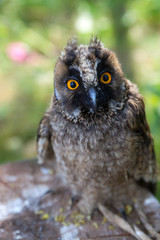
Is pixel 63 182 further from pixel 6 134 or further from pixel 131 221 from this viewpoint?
pixel 6 134

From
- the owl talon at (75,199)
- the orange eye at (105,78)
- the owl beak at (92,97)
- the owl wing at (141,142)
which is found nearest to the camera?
the owl beak at (92,97)

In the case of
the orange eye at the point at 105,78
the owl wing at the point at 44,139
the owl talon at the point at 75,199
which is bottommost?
the owl talon at the point at 75,199

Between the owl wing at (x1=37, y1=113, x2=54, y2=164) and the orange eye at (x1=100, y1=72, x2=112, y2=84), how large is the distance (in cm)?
59

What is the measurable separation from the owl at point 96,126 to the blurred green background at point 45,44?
5.22 feet

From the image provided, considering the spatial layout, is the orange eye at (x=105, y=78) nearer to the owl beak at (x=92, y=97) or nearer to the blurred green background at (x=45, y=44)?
the owl beak at (x=92, y=97)

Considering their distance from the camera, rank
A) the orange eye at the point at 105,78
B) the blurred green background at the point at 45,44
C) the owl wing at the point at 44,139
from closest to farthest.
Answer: the orange eye at the point at 105,78 → the owl wing at the point at 44,139 → the blurred green background at the point at 45,44

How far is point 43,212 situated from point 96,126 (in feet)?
2.75

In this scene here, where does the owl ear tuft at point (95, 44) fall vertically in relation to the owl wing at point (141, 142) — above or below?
above

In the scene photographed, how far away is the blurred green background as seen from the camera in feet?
13.5

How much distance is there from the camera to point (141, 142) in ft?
6.91

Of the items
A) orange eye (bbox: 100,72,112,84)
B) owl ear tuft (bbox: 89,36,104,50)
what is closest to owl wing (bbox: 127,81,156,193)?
orange eye (bbox: 100,72,112,84)

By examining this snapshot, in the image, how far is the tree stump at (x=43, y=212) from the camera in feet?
6.65

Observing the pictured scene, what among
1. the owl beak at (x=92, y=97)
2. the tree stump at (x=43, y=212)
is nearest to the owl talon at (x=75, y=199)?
the tree stump at (x=43, y=212)

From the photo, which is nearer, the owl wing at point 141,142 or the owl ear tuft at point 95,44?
the owl ear tuft at point 95,44
